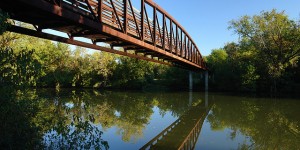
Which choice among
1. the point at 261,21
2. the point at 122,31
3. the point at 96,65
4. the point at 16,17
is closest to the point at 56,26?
the point at 16,17

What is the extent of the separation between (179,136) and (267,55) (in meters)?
32.5

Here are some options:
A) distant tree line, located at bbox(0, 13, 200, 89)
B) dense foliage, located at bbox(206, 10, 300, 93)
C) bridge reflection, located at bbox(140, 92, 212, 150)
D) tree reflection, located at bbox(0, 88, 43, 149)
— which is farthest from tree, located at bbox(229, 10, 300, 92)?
tree reflection, located at bbox(0, 88, 43, 149)

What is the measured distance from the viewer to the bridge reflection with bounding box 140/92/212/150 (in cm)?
1039

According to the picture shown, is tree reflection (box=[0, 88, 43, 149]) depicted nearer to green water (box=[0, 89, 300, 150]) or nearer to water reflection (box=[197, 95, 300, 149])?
green water (box=[0, 89, 300, 150])

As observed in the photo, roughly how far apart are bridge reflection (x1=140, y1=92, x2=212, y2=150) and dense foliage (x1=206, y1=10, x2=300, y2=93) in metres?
26.1

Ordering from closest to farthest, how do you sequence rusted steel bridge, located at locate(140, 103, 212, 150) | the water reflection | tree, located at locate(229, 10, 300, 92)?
rusted steel bridge, located at locate(140, 103, 212, 150) → the water reflection → tree, located at locate(229, 10, 300, 92)

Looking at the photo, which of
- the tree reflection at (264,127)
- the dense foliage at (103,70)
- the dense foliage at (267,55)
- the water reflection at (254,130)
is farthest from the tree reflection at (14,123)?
the dense foliage at (103,70)

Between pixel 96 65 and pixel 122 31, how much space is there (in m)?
41.2

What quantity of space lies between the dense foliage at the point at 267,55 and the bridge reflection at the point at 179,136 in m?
26.1

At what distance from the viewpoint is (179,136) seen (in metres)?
12.2

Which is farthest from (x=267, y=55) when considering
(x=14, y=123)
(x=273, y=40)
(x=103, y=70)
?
(x=14, y=123)

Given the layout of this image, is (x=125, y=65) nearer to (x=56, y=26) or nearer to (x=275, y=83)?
(x=275, y=83)

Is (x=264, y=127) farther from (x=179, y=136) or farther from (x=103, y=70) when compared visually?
(x=103, y=70)

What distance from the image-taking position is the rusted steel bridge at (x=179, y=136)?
33.8 ft
